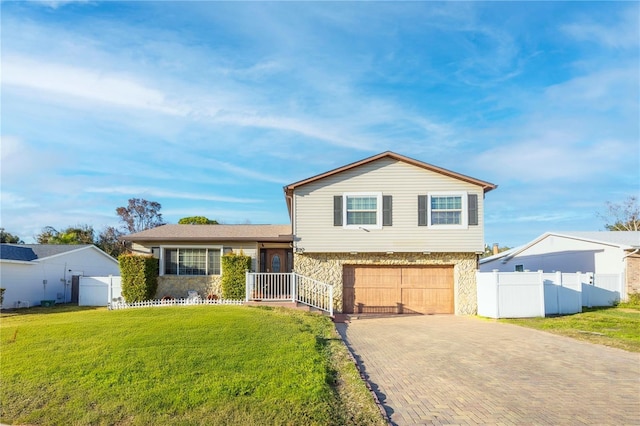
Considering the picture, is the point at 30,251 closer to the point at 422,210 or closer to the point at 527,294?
the point at 422,210

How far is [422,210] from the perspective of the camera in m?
19.1

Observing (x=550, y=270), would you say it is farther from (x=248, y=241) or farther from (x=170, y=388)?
(x=170, y=388)

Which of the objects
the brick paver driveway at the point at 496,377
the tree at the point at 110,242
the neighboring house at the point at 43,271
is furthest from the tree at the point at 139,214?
the brick paver driveway at the point at 496,377

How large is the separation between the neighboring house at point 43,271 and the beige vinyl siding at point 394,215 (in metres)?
13.2

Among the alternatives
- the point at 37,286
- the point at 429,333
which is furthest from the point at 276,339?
the point at 37,286

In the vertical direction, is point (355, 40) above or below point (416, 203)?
above

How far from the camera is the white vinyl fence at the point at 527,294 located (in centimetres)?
1755

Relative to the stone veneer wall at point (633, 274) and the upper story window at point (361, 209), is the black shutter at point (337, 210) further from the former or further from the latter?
the stone veneer wall at point (633, 274)

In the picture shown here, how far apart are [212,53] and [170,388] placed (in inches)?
429

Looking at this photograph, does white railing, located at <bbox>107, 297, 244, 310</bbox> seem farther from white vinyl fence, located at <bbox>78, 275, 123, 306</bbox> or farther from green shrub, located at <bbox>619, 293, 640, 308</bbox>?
green shrub, located at <bbox>619, 293, 640, 308</bbox>

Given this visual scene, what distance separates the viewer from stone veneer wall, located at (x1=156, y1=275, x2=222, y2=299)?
20.1 m

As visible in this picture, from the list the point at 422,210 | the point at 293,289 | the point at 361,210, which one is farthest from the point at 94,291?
the point at 422,210

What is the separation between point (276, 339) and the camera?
1056 cm

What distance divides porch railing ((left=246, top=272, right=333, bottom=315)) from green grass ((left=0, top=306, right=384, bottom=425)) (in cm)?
638
